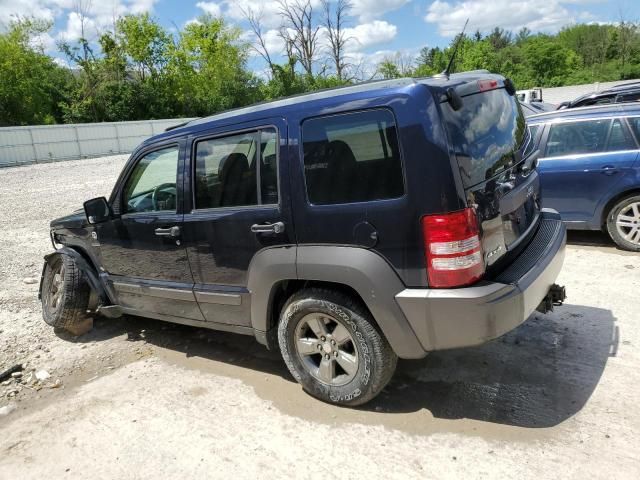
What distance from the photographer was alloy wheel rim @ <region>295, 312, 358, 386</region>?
3215 millimetres

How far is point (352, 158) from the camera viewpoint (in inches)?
116

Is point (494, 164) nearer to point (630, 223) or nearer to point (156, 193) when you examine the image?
point (156, 193)

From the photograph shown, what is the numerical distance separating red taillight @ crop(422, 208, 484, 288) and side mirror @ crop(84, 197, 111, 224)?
293 centimetres

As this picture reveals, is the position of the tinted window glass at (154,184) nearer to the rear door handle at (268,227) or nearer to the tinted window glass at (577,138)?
the rear door handle at (268,227)

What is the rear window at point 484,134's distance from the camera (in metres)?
2.77

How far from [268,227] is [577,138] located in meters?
4.71

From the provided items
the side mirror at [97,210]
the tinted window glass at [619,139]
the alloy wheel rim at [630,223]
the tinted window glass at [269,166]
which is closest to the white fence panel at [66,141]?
the side mirror at [97,210]

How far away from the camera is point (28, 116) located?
3962cm

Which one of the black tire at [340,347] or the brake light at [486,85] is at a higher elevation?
the brake light at [486,85]

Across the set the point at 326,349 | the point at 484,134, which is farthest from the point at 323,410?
the point at 484,134

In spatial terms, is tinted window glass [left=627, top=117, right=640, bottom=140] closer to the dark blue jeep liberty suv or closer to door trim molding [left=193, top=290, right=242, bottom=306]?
the dark blue jeep liberty suv

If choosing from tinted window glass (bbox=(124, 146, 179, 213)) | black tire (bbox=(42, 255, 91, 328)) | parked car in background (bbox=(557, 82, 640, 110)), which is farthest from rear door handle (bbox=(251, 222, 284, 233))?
parked car in background (bbox=(557, 82, 640, 110))

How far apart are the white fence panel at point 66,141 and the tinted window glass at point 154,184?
2260 cm

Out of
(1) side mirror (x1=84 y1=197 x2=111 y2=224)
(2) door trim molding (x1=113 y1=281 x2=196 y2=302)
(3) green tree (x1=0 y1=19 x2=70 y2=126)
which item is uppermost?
(3) green tree (x1=0 y1=19 x2=70 y2=126)
